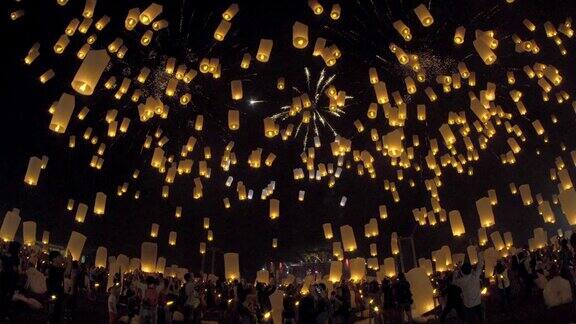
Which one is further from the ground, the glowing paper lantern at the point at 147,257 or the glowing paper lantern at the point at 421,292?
the glowing paper lantern at the point at 147,257

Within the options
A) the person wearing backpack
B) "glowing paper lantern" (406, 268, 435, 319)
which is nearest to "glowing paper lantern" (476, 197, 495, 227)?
"glowing paper lantern" (406, 268, 435, 319)

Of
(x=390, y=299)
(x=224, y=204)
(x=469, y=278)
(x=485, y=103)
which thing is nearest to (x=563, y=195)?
(x=485, y=103)

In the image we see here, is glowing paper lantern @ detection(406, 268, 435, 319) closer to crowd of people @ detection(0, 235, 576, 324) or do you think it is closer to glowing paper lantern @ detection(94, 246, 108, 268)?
crowd of people @ detection(0, 235, 576, 324)

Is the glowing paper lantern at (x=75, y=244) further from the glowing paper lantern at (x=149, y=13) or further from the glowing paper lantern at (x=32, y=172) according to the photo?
the glowing paper lantern at (x=149, y=13)

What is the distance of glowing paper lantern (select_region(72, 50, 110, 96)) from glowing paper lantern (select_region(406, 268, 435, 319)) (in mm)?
8697

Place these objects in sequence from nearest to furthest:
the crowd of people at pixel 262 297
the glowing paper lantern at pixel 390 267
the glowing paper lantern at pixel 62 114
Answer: the crowd of people at pixel 262 297 < the glowing paper lantern at pixel 62 114 < the glowing paper lantern at pixel 390 267

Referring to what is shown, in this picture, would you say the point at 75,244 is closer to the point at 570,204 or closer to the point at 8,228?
the point at 8,228

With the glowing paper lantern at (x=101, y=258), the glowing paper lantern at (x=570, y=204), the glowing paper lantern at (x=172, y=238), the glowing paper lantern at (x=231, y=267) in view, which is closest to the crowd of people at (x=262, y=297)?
the glowing paper lantern at (x=570, y=204)

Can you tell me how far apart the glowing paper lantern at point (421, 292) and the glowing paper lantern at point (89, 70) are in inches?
342

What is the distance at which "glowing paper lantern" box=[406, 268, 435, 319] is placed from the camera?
37.8 ft

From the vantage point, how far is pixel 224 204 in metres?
25.9

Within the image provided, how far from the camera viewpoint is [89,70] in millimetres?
7668

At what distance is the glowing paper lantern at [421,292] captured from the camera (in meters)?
11.5

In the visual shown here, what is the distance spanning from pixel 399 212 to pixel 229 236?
9872 millimetres
